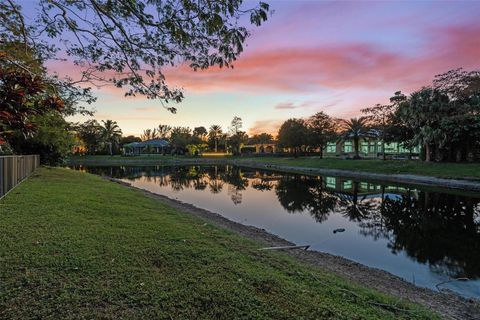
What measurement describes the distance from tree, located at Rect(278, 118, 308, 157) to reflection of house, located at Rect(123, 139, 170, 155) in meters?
32.1

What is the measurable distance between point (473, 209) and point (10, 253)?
65.7ft

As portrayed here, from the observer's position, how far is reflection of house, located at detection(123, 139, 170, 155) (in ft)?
254

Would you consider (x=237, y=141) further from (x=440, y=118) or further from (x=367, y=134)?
(x=440, y=118)

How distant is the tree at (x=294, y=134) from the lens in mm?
58438

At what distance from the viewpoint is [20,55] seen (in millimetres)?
8430

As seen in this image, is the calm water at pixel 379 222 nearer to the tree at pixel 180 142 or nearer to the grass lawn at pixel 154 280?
the grass lawn at pixel 154 280

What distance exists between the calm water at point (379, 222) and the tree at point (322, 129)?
32973 millimetres

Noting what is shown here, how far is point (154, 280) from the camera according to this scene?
182 inches

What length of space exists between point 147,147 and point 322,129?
4449 cm

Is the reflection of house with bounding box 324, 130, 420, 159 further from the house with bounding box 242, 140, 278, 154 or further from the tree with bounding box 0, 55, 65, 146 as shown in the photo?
the tree with bounding box 0, 55, 65, 146

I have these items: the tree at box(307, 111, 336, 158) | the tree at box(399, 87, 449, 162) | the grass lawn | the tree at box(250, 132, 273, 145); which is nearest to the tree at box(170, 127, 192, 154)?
the tree at box(250, 132, 273, 145)

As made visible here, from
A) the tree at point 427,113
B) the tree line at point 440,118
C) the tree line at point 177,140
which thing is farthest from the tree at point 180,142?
the tree at point 427,113

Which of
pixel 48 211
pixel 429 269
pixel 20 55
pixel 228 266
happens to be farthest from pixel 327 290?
pixel 20 55

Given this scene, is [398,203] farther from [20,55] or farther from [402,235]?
[20,55]
